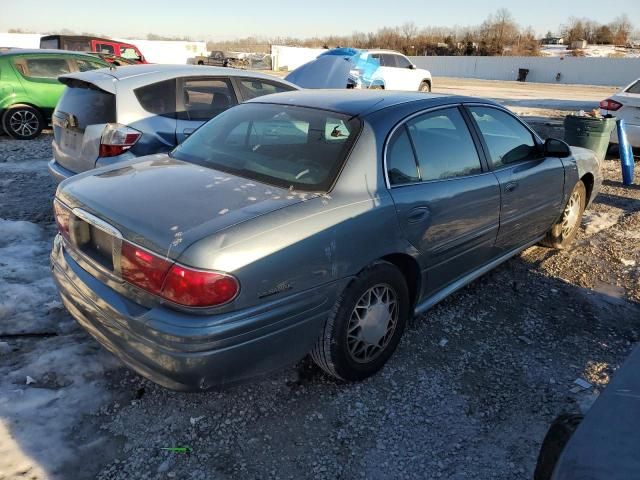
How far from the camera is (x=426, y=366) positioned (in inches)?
124

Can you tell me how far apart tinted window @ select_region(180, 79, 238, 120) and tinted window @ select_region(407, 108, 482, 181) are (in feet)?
9.36

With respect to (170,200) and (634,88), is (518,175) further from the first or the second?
(634,88)

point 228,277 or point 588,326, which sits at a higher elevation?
point 228,277

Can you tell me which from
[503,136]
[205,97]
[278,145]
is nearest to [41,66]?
[205,97]

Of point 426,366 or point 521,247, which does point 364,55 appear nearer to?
point 521,247

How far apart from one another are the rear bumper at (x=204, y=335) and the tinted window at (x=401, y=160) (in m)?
0.77

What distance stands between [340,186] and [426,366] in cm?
130

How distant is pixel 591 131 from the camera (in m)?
8.07

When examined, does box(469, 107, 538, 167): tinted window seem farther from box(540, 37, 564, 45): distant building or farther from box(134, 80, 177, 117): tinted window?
box(540, 37, 564, 45): distant building

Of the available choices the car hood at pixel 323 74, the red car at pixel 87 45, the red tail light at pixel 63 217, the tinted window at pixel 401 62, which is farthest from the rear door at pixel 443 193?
the tinted window at pixel 401 62

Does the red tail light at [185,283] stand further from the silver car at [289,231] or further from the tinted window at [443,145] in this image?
the tinted window at [443,145]

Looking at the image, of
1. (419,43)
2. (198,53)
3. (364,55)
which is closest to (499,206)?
(364,55)

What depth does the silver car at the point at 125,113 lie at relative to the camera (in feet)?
15.4

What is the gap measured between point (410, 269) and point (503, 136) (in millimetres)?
1532
